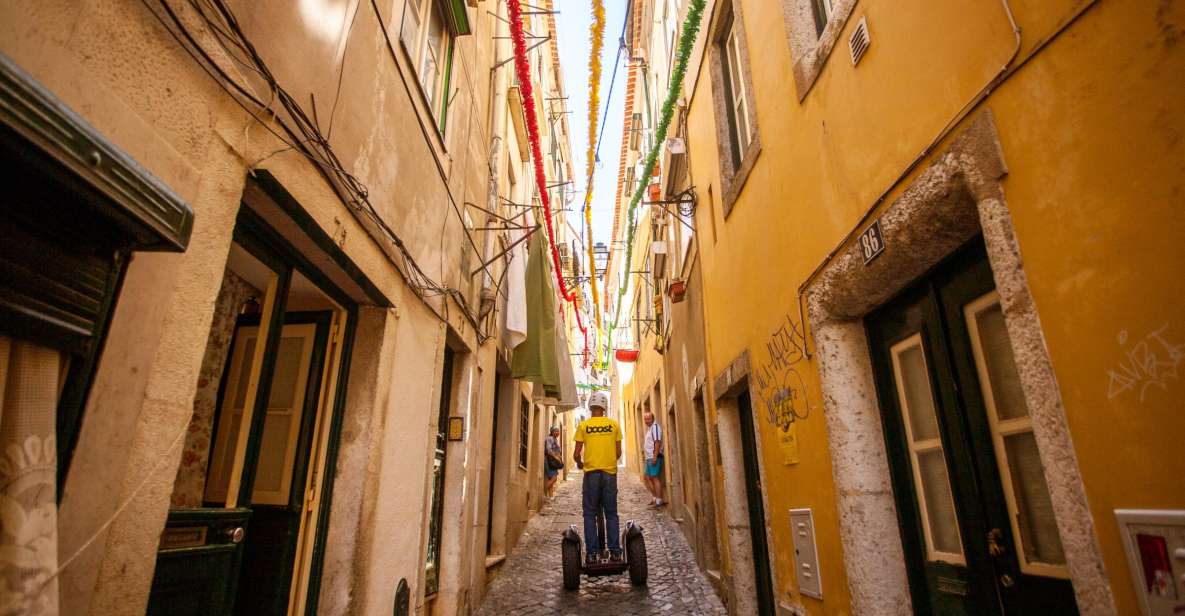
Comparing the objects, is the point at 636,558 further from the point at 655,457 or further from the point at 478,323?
the point at 655,457

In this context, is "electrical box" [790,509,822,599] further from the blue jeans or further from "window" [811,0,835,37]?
the blue jeans

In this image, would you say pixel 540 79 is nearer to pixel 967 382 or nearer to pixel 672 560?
pixel 672 560

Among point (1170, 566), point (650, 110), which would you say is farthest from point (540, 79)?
point (1170, 566)

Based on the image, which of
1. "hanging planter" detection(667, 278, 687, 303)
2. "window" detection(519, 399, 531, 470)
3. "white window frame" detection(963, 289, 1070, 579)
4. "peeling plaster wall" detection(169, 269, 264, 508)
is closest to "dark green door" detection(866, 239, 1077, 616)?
"white window frame" detection(963, 289, 1070, 579)

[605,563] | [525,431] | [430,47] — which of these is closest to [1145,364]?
[430,47]

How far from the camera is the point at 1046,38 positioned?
1.59 m

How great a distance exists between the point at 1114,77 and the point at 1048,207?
342 millimetres

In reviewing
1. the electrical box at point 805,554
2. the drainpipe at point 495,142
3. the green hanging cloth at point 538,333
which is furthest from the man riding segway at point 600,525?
the electrical box at point 805,554

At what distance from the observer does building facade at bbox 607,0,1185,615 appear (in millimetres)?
1353

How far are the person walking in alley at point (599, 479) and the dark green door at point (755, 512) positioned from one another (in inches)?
60.8

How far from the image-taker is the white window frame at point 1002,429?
1.96 m

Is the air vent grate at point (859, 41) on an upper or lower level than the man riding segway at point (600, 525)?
upper

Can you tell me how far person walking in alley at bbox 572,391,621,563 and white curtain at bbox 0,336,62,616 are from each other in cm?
556

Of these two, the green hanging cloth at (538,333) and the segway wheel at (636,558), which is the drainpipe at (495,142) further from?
the segway wheel at (636,558)
